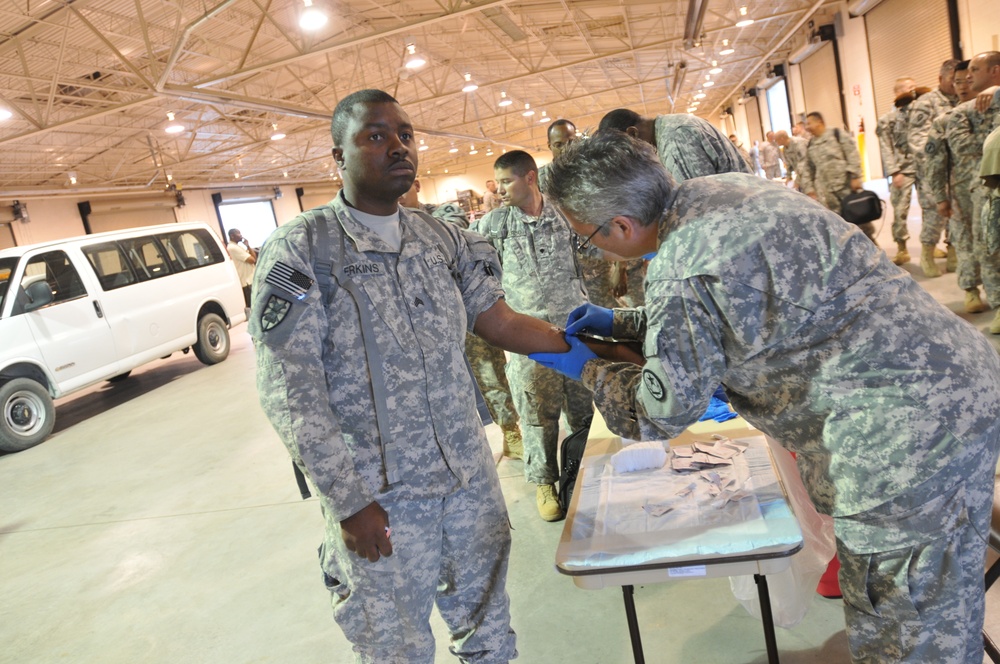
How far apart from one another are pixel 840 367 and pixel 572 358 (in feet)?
2.33

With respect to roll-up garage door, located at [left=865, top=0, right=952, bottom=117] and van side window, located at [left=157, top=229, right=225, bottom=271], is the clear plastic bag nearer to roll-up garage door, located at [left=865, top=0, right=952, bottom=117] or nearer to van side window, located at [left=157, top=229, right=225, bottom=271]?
van side window, located at [left=157, top=229, right=225, bottom=271]

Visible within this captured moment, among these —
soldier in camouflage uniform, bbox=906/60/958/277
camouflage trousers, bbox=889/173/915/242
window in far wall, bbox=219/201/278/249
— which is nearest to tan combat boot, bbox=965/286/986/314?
soldier in camouflage uniform, bbox=906/60/958/277

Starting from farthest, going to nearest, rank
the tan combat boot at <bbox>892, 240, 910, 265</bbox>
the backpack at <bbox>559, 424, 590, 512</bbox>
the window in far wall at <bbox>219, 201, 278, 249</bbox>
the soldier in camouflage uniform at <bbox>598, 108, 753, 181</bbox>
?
the window in far wall at <bbox>219, 201, 278, 249</bbox>
the tan combat boot at <bbox>892, 240, 910, 265</bbox>
the backpack at <bbox>559, 424, 590, 512</bbox>
the soldier in camouflage uniform at <bbox>598, 108, 753, 181</bbox>

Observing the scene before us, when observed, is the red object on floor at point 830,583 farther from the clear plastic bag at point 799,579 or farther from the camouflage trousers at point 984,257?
the camouflage trousers at point 984,257

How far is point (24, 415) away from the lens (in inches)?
253

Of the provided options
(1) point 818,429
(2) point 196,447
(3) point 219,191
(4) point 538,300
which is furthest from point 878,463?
(3) point 219,191

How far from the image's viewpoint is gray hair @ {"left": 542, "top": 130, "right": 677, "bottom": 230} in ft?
→ 4.50

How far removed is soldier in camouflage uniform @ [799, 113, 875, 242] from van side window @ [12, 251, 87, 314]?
7662mm

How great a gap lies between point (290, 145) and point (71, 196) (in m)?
6.88

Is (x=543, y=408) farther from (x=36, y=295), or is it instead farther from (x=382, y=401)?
(x=36, y=295)

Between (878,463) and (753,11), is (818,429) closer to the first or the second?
(878,463)

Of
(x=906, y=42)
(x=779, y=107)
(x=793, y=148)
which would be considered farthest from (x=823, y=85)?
(x=793, y=148)

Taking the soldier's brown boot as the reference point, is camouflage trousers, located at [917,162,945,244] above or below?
above

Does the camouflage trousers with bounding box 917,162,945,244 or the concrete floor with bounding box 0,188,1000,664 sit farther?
the camouflage trousers with bounding box 917,162,945,244
